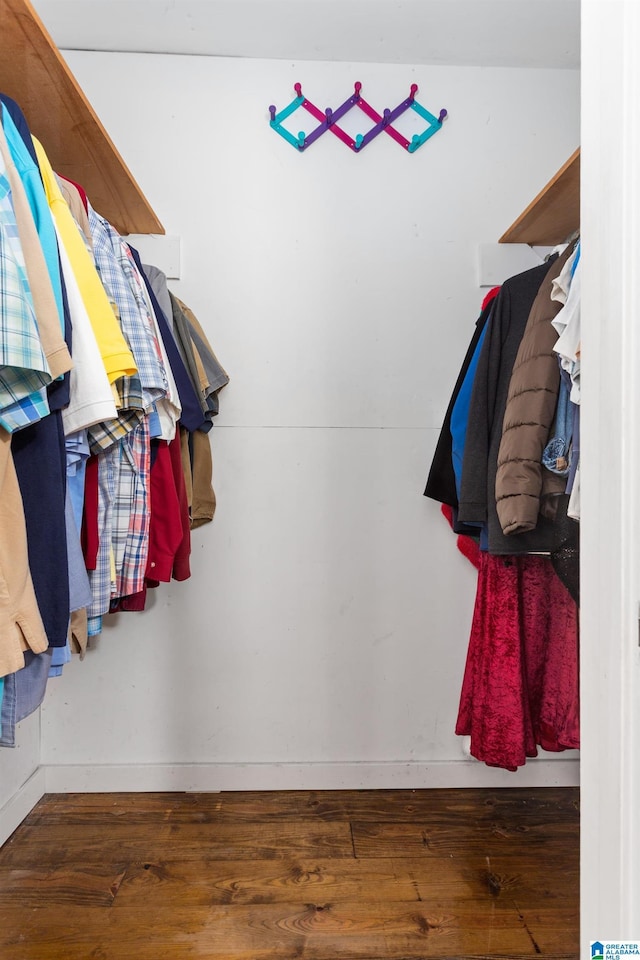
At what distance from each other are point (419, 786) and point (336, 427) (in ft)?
3.89

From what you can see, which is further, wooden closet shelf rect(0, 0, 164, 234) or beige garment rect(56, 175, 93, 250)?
beige garment rect(56, 175, 93, 250)

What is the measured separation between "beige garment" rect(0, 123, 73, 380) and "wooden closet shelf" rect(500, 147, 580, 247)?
3.99 ft

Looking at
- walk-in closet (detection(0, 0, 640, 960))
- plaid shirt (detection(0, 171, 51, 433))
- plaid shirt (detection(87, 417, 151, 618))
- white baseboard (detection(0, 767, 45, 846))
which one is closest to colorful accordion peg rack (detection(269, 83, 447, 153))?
walk-in closet (detection(0, 0, 640, 960))

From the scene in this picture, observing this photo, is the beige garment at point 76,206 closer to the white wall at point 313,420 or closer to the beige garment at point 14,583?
the beige garment at point 14,583

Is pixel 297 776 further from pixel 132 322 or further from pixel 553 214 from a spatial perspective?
pixel 553 214

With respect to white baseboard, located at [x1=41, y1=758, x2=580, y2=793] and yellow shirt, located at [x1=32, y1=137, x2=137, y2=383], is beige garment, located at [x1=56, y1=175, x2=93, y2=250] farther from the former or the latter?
white baseboard, located at [x1=41, y1=758, x2=580, y2=793]

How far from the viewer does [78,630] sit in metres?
1.25

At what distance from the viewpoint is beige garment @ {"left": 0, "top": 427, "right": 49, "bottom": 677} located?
34.7 inches

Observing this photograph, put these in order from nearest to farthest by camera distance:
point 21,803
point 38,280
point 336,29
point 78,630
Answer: point 38,280
point 78,630
point 21,803
point 336,29

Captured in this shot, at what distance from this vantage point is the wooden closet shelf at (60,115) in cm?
113

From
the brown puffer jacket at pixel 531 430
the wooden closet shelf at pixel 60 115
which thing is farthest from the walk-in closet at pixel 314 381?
the brown puffer jacket at pixel 531 430

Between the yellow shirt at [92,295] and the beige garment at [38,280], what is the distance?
Result: 6.6 inches

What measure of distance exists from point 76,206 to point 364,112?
1.20 metres

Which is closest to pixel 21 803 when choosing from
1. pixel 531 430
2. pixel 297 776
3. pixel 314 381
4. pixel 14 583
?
pixel 297 776
